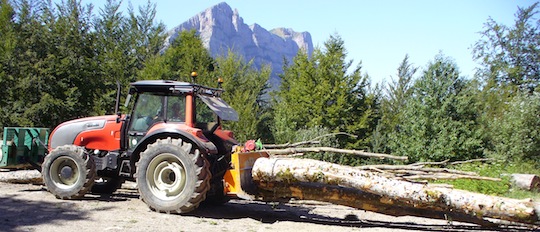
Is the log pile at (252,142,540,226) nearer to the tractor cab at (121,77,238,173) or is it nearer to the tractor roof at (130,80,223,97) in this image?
the tractor cab at (121,77,238,173)

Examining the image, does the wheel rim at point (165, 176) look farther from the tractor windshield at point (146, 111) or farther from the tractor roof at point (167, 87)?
the tractor roof at point (167, 87)

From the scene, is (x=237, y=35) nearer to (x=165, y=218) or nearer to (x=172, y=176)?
(x=172, y=176)

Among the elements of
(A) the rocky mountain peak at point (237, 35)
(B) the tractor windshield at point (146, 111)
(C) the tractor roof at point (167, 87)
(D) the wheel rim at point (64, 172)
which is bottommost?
(D) the wheel rim at point (64, 172)

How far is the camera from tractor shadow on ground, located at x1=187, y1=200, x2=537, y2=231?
671 centimetres

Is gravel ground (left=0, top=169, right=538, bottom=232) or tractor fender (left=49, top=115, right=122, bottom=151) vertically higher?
tractor fender (left=49, top=115, right=122, bottom=151)

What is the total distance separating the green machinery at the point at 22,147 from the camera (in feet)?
27.4

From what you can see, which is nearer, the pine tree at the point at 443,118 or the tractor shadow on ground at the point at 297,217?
the tractor shadow on ground at the point at 297,217

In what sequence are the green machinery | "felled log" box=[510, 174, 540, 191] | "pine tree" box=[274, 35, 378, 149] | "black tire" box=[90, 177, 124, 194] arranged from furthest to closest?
"pine tree" box=[274, 35, 378, 149], "felled log" box=[510, 174, 540, 191], "black tire" box=[90, 177, 124, 194], the green machinery

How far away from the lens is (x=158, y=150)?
696 cm

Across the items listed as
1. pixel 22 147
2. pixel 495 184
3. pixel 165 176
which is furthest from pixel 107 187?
pixel 495 184

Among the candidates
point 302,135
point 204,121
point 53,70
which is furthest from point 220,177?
point 53,70

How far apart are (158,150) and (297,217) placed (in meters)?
2.49

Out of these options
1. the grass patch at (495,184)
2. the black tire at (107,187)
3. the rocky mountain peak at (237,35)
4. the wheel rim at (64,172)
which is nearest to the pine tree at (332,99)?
the grass patch at (495,184)

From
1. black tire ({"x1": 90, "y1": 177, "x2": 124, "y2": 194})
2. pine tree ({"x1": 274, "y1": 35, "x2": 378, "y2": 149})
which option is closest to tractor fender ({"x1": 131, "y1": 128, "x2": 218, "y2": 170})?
black tire ({"x1": 90, "y1": 177, "x2": 124, "y2": 194})
